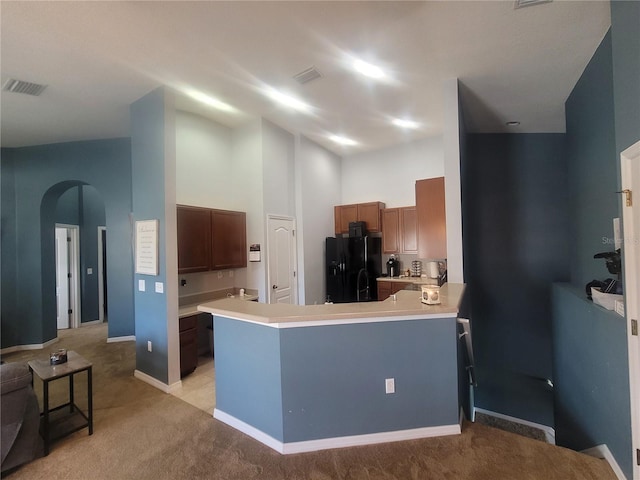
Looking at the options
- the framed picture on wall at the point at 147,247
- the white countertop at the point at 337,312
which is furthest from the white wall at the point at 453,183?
the framed picture on wall at the point at 147,247

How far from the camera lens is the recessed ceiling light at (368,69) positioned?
2.72 metres

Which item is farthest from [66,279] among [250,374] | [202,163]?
[250,374]

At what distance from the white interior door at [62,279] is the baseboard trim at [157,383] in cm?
349

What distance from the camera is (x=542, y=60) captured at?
104 inches

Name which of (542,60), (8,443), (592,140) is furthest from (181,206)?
(592,140)

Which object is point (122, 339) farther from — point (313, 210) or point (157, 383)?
point (313, 210)

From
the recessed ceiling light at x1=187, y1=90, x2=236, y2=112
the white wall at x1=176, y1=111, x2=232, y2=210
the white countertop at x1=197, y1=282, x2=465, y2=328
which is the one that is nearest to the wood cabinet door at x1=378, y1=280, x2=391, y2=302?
the white countertop at x1=197, y1=282, x2=465, y2=328

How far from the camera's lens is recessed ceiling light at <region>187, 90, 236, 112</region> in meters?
3.31

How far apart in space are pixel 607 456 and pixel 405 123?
4224 mm

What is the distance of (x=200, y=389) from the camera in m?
3.02

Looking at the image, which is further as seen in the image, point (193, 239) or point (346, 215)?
point (346, 215)

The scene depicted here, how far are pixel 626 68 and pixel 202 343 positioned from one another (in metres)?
5.08

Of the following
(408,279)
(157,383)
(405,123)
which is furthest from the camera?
(408,279)

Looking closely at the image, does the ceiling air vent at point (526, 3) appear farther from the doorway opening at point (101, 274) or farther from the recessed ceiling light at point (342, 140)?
the doorway opening at point (101, 274)
